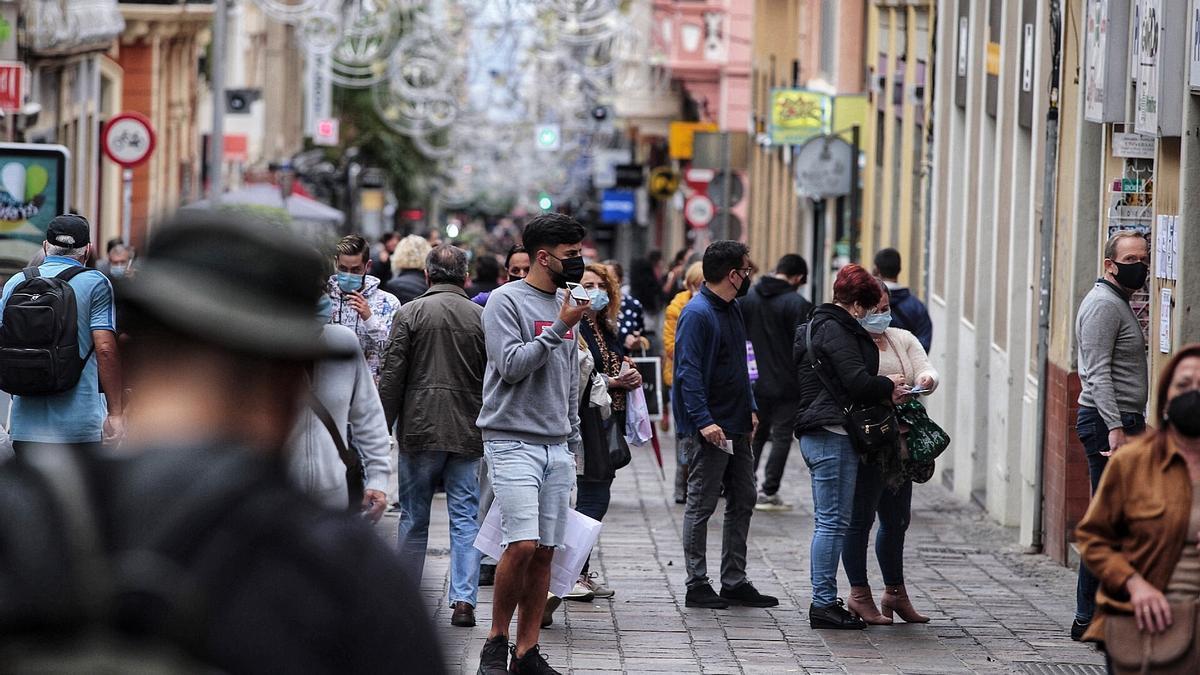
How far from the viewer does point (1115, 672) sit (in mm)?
6012

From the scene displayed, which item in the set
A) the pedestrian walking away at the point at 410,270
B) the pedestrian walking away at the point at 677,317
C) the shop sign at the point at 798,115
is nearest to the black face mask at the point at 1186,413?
the pedestrian walking away at the point at 677,317

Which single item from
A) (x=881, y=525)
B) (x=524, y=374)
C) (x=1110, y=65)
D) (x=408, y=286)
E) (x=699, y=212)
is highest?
(x=1110, y=65)

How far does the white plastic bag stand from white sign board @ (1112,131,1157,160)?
415 centimetres

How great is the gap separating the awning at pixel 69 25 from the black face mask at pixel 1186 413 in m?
23.5

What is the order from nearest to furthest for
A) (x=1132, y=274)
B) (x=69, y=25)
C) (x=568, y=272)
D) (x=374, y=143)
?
(x=568, y=272) → (x=1132, y=274) → (x=69, y=25) → (x=374, y=143)

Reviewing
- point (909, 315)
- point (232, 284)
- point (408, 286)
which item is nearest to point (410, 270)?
point (408, 286)

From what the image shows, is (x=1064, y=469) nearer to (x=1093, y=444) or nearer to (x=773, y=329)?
(x=1093, y=444)

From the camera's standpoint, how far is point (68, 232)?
34.4 feet

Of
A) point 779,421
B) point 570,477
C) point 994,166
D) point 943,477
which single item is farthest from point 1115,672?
point 943,477

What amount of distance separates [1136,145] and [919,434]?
245cm

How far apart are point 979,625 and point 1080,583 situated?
86 centimetres

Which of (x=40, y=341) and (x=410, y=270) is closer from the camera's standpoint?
(x=40, y=341)

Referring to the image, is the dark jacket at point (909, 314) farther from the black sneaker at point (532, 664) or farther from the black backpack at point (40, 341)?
the black sneaker at point (532, 664)

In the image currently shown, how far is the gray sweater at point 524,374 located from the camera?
27.4 feet
